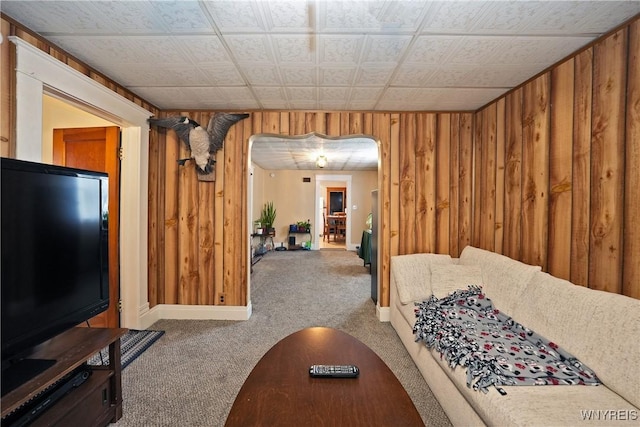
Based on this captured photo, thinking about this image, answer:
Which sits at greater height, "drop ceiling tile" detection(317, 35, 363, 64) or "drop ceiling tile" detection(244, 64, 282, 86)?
"drop ceiling tile" detection(244, 64, 282, 86)

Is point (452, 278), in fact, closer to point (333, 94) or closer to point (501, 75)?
point (501, 75)

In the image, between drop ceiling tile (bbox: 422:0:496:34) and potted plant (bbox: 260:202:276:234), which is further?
potted plant (bbox: 260:202:276:234)

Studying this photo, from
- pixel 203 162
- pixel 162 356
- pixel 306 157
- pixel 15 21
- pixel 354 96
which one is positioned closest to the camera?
pixel 15 21

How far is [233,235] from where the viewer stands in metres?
3.02

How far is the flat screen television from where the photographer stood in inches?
43.9

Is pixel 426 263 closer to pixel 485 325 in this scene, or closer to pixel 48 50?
pixel 485 325

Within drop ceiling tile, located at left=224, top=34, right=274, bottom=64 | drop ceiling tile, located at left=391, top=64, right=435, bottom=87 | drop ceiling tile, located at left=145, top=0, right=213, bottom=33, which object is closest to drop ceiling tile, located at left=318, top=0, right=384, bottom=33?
drop ceiling tile, located at left=224, top=34, right=274, bottom=64

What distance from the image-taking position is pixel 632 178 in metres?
1.48

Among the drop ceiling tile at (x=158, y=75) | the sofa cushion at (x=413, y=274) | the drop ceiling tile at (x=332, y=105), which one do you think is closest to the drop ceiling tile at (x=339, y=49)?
the drop ceiling tile at (x=332, y=105)

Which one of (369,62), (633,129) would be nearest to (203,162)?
(369,62)

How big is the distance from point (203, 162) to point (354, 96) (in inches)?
69.1

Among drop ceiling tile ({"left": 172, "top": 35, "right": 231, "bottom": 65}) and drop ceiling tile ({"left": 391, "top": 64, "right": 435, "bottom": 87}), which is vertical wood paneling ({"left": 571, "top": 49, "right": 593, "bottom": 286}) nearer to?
drop ceiling tile ({"left": 391, "top": 64, "right": 435, "bottom": 87})

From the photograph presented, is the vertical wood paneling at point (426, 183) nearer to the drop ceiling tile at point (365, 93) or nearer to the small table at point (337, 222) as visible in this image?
the drop ceiling tile at point (365, 93)

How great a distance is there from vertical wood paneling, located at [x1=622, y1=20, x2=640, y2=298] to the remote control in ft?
5.36
